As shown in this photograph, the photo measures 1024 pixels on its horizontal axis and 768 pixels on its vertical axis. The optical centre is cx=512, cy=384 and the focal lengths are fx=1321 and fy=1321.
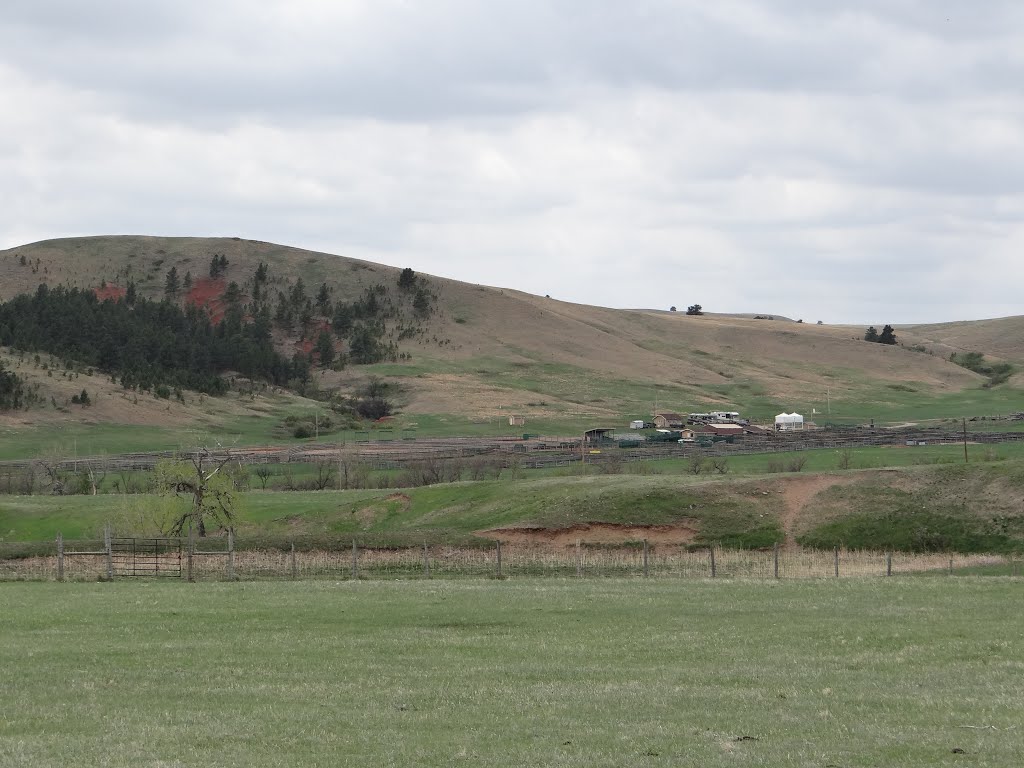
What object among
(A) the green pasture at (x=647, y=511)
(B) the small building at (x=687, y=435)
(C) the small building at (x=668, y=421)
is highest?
(C) the small building at (x=668, y=421)

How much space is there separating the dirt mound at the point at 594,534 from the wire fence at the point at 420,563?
4173mm

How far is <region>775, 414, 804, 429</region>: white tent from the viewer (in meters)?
165

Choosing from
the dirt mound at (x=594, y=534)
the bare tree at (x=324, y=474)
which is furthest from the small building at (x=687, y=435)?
the dirt mound at (x=594, y=534)

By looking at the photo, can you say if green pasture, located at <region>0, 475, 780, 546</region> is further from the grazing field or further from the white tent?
the white tent

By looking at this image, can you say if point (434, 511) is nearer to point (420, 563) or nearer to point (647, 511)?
point (647, 511)

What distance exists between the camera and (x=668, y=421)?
167m

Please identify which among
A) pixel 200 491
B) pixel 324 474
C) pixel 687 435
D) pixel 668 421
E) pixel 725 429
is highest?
pixel 668 421

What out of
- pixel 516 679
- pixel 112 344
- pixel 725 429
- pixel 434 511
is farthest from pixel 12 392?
pixel 516 679

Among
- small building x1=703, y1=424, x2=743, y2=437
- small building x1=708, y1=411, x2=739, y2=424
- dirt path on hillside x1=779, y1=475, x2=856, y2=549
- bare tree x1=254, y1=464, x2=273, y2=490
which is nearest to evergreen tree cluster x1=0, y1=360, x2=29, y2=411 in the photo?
bare tree x1=254, y1=464, x2=273, y2=490

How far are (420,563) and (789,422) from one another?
119 m

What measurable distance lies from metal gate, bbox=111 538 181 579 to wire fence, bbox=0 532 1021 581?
5cm

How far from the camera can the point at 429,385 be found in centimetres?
19462

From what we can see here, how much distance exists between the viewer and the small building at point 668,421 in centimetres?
16250

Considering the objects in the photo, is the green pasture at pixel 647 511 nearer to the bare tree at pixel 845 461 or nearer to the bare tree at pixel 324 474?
the bare tree at pixel 324 474
